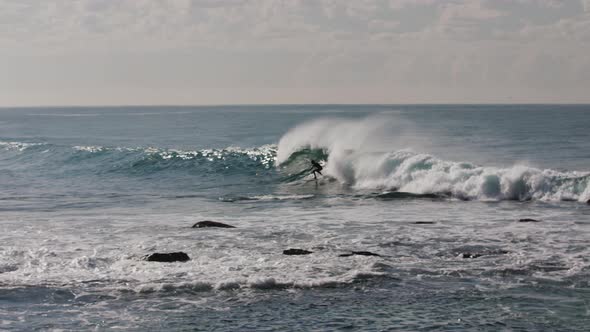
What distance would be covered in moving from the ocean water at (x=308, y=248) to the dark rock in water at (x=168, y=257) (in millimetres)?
345

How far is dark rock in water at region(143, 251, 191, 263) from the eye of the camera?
19.5m

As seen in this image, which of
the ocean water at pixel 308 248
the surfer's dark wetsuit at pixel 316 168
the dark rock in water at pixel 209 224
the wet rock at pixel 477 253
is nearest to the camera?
the ocean water at pixel 308 248

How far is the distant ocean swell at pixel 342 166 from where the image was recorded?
111 feet

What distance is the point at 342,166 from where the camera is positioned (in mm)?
43594

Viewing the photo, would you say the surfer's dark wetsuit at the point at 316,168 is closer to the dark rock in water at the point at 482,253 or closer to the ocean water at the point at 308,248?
the ocean water at the point at 308,248

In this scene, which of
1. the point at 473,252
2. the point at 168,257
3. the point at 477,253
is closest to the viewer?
the point at 168,257

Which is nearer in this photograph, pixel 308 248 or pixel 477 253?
pixel 477 253

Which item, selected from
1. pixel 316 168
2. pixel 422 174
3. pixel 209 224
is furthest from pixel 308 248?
pixel 316 168

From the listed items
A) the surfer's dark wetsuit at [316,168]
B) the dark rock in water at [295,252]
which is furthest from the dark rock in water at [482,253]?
the surfer's dark wetsuit at [316,168]

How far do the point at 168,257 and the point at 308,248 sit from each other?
154 inches

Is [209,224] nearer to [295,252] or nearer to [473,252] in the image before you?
[295,252]

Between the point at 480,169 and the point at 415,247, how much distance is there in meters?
16.0

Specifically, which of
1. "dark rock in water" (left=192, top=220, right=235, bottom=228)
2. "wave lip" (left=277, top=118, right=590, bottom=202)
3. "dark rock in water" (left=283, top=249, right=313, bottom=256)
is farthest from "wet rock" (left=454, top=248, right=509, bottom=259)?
"wave lip" (left=277, top=118, right=590, bottom=202)

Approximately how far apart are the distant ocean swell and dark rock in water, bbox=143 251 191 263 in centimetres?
1740
